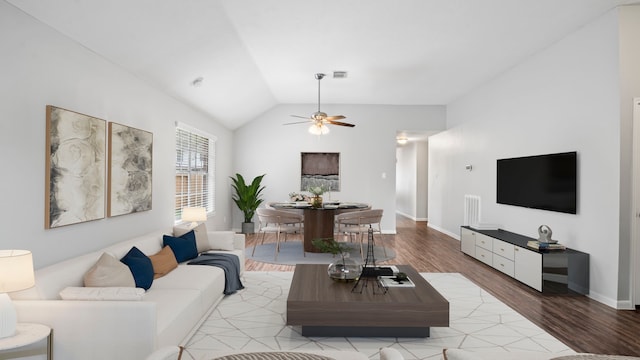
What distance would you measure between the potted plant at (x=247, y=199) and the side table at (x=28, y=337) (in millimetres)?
6062

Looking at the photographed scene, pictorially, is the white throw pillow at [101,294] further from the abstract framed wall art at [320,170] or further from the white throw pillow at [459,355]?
the abstract framed wall art at [320,170]

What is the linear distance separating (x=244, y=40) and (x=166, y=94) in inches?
48.9

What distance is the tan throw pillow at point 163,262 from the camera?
11.2 ft

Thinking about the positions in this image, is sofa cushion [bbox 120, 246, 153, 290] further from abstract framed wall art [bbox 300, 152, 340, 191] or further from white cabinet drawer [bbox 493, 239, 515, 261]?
abstract framed wall art [bbox 300, 152, 340, 191]

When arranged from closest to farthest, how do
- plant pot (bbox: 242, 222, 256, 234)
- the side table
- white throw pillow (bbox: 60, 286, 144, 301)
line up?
the side table, white throw pillow (bbox: 60, 286, 144, 301), plant pot (bbox: 242, 222, 256, 234)

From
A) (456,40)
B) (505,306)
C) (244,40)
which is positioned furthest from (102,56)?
(505,306)

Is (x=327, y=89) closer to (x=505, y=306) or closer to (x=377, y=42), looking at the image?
(x=377, y=42)

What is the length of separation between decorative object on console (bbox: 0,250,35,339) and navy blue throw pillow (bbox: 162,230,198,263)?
189 cm

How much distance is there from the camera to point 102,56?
A: 11.1ft

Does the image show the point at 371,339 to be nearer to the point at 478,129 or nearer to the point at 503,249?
the point at 503,249

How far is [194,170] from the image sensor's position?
249 inches

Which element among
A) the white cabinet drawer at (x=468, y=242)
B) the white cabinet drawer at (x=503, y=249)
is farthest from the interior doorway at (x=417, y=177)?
the white cabinet drawer at (x=503, y=249)

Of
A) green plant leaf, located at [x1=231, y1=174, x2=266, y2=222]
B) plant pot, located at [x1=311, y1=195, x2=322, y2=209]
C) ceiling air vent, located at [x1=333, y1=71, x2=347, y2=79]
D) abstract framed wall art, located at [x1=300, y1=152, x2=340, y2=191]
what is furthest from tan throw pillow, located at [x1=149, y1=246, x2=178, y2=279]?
abstract framed wall art, located at [x1=300, y1=152, x2=340, y2=191]

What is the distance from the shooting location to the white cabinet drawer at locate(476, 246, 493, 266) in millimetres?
5312
